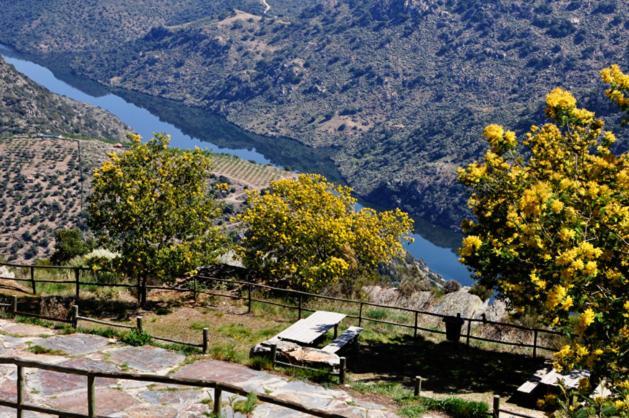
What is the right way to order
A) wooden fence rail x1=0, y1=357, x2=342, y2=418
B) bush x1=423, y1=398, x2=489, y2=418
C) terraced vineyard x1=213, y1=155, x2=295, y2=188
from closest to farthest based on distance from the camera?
wooden fence rail x1=0, y1=357, x2=342, y2=418 < bush x1=423, y1=398, x2=489, y2=418 < terraced vineyard x1=213, y1=155, x2=295, y2=188

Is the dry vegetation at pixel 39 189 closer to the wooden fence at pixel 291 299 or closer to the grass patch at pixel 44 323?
the wooden fence at pixel 291 299

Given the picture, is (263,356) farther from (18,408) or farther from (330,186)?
(330,186)

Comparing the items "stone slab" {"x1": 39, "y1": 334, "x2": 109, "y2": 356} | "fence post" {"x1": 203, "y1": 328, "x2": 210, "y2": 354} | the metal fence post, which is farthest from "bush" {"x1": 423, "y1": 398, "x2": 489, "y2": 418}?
"stone slab" {"x1": 39, "y1": 334, "x2": 109, "y2": 356}

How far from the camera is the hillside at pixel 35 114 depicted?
160m

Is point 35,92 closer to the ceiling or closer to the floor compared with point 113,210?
closer to the ceiling

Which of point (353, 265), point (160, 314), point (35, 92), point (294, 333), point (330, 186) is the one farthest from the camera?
point (35, 92)

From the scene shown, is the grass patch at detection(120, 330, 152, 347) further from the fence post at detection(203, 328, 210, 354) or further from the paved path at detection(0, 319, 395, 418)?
the fence post at detection(203, 328, 210, 354)

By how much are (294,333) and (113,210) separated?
264 inches

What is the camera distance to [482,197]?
54.6 feet

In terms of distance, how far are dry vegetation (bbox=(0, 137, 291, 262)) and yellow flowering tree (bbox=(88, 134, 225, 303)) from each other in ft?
239

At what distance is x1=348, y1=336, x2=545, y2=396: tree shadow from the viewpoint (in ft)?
49.2

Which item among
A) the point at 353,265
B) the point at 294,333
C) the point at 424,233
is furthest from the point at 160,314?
the point at 424,233

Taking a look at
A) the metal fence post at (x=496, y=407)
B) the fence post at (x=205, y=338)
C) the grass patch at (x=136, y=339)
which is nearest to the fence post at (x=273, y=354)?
the fence post at (x=205, y=338)

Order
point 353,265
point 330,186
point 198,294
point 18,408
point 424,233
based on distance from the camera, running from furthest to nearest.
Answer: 1. point 424,233
2. point 330,186
3. point 353,265
4. point 198,294
5. point 18,408
